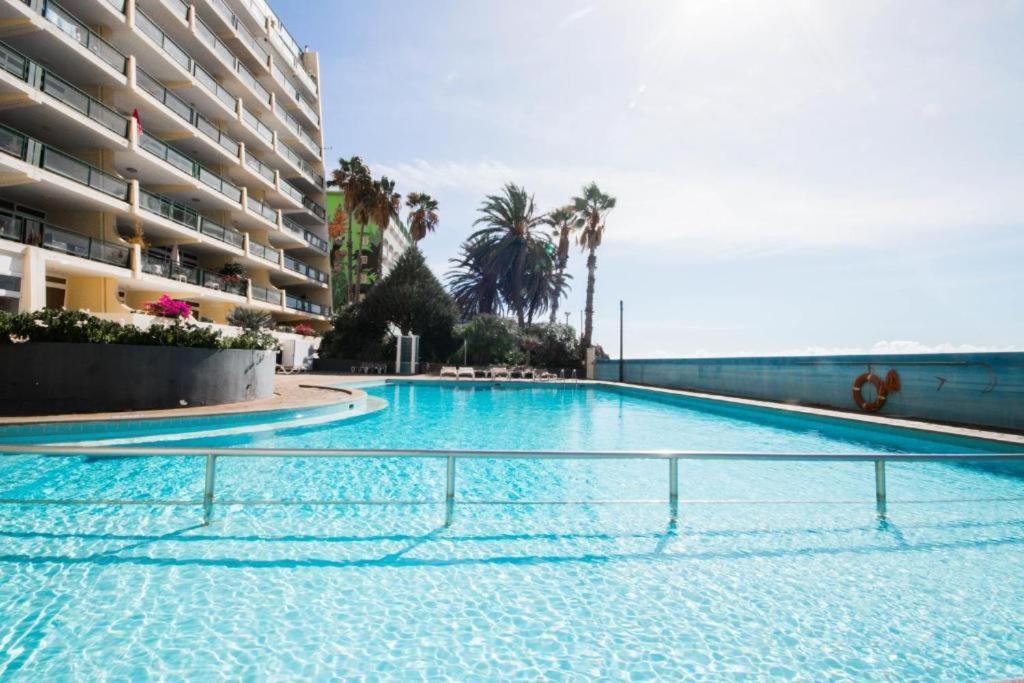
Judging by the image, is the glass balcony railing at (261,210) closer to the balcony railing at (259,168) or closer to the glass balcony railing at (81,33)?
the balcony railing at (259,168)

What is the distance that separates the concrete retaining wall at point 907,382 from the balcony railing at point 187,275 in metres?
23.7

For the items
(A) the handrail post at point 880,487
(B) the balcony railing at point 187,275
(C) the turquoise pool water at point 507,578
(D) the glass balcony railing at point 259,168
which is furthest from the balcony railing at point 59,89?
(A) the handrail post at point 880,487

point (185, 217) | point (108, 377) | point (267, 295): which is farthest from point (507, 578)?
point (267, 295)

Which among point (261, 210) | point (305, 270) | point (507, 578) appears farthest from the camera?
point (305, 270)

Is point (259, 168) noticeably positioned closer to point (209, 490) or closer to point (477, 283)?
point (477, 283)

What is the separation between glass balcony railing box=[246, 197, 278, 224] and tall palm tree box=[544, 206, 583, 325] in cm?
1884

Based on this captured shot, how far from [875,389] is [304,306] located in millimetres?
32451

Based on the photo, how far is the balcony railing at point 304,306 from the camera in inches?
1298

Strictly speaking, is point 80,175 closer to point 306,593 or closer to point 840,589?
point 306,593

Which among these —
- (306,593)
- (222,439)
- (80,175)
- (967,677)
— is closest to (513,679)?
(306,593)

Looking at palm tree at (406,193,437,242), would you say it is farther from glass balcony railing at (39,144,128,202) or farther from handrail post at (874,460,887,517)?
handrail post at (874,460,887,517)

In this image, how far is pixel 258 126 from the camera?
30641mm

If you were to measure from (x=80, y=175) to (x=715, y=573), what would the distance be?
77.1 ft

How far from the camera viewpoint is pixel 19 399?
29.8ft
